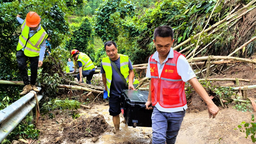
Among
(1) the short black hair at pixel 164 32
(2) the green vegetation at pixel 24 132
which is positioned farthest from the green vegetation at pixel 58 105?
(1) the short black hair at pixel 164 32

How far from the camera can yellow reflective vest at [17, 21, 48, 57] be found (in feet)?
13.3

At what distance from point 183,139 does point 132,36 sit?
750 cm

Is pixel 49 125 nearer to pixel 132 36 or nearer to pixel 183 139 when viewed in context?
pixel 183 139

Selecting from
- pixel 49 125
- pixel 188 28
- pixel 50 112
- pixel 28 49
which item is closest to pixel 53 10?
pixel 28 49

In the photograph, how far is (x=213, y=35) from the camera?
5.84 meters

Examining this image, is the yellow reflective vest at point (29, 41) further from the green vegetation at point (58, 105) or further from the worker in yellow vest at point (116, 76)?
the worker in yellow vest at point (116, 76)

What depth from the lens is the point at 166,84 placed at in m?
2.21

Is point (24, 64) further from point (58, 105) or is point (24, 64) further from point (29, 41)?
point (58, 105)

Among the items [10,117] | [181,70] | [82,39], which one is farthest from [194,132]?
[82,39]

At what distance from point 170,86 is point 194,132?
1567 millimetres

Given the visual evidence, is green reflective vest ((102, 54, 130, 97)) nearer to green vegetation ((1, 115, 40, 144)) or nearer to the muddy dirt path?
the muddy dirt path

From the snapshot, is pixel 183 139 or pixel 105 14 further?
pixel 105 14

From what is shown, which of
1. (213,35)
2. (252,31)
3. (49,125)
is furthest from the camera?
(213,35)

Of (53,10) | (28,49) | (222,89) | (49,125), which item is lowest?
(49,125)
